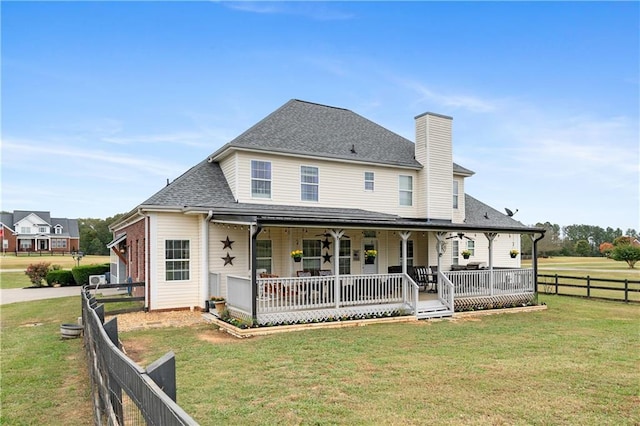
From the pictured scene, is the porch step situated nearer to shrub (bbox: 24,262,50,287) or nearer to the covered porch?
the covered porch

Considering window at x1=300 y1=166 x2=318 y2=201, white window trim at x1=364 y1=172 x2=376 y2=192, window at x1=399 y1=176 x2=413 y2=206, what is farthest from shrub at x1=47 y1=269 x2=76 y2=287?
window at x1=399 y1=176 x2=413 y2=206

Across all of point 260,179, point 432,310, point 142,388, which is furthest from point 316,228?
point 142,388

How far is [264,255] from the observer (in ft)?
52.2

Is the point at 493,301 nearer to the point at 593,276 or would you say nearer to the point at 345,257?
the point at 345,257

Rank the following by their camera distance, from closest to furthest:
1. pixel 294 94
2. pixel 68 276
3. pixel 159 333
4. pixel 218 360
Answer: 1. pixel 218 360
2. pixel 159 333
3. pixel 294 94
4. pixel 68 276

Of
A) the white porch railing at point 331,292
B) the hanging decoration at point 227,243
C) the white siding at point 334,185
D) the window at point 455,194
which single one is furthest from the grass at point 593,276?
the hanging decoration at point 227,243

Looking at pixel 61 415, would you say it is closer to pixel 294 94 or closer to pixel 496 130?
pixel 294 94

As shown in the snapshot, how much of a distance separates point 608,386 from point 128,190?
35.7 m

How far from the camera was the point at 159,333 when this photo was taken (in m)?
11.2

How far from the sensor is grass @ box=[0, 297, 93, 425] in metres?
5.80

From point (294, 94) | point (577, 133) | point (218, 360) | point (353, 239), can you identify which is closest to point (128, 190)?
point (294, 94)

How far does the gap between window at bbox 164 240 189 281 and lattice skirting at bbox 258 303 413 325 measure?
4.37 metres

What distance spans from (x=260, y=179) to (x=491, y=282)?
31.6ft

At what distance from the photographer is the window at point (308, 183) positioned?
56.0 feet
